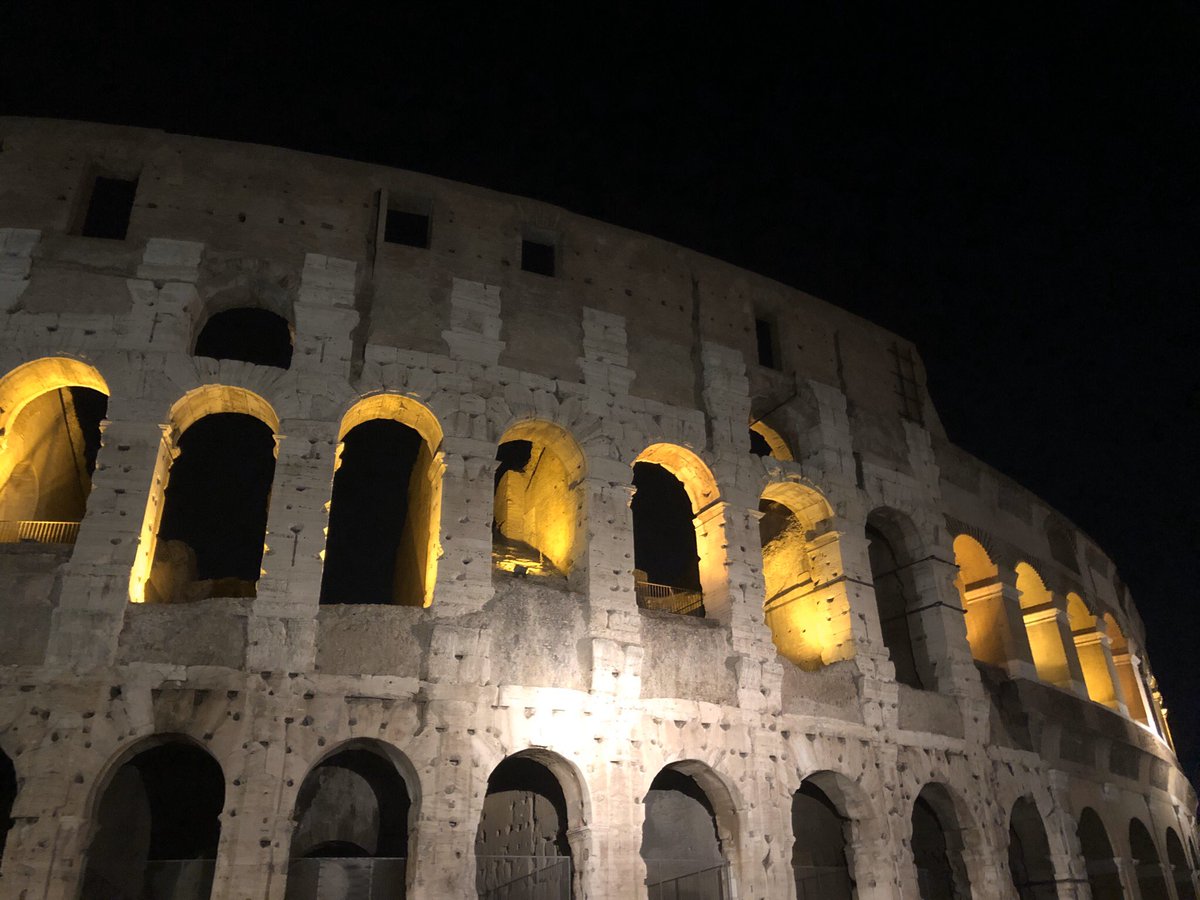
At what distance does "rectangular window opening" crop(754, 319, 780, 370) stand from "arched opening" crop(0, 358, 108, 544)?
10149 mm

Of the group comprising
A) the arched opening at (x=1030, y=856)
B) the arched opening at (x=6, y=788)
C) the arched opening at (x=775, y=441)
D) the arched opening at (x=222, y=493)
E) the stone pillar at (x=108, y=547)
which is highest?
the arched opening at (x=222, y=493)

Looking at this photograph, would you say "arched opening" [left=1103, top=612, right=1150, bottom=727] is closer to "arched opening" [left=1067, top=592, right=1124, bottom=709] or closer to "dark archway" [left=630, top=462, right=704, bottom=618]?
"arched opening" [left=1067, top=592, right=1124, bottom=709]

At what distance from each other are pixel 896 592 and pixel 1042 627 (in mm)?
4355

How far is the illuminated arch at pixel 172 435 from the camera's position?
34.9 ft

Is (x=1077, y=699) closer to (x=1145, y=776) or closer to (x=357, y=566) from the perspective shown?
(x=1145, y=776)

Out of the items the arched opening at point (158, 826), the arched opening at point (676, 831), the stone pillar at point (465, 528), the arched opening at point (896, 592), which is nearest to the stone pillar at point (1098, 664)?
the arched opening at point (896, 592)

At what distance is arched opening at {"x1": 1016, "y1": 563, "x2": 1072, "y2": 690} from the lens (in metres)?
17.6

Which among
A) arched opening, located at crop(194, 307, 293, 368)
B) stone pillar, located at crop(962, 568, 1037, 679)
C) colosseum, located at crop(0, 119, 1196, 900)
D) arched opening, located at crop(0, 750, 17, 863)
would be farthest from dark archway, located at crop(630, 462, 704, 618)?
arched opening, located at crop(0, 750, 17, 863)

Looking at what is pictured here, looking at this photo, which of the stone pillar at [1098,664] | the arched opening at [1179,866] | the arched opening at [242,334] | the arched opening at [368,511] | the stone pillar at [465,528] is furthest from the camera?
the arched opening at [368,511]

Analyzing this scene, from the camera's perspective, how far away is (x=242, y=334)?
21375 millimetres

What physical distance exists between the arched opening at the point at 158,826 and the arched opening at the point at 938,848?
9.97 meters

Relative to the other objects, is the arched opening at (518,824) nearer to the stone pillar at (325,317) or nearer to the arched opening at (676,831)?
the arched opening at (676,831)

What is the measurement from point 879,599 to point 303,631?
10.00 meters

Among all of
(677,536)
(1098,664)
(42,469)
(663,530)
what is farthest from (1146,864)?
(42,469)
